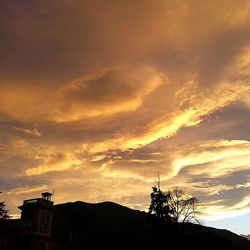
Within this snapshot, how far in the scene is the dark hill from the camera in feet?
212

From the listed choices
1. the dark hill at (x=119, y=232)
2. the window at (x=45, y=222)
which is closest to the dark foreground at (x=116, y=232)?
the dark hill at (x=119, y=232)

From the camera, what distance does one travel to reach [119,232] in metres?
99.8

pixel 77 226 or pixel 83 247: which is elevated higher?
pixel 77 226

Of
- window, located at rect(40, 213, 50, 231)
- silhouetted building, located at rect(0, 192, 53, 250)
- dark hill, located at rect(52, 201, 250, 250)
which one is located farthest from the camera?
dark hill, located at rect(52, 201, 250, 250)

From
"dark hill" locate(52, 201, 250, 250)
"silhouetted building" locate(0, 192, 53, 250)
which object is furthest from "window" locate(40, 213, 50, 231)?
"dark hill" locate(52, 201, 250, 250)

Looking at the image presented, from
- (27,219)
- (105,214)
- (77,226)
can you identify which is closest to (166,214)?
(27,219)

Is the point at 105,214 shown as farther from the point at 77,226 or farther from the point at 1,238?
the point at 1,238

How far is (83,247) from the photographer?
74.5 metres

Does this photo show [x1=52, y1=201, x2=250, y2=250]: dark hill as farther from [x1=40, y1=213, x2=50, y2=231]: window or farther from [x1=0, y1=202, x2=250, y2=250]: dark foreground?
[x1=40, y1=213, x2=50, y2=231]: window

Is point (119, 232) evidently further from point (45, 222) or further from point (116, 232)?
point (45, 222)

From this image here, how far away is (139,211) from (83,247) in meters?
63.1

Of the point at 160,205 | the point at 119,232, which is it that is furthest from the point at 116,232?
the point at 160,205

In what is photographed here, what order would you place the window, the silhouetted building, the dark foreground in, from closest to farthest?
the silhouetted building < the window < the dark foreground

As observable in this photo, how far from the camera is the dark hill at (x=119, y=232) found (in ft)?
212
